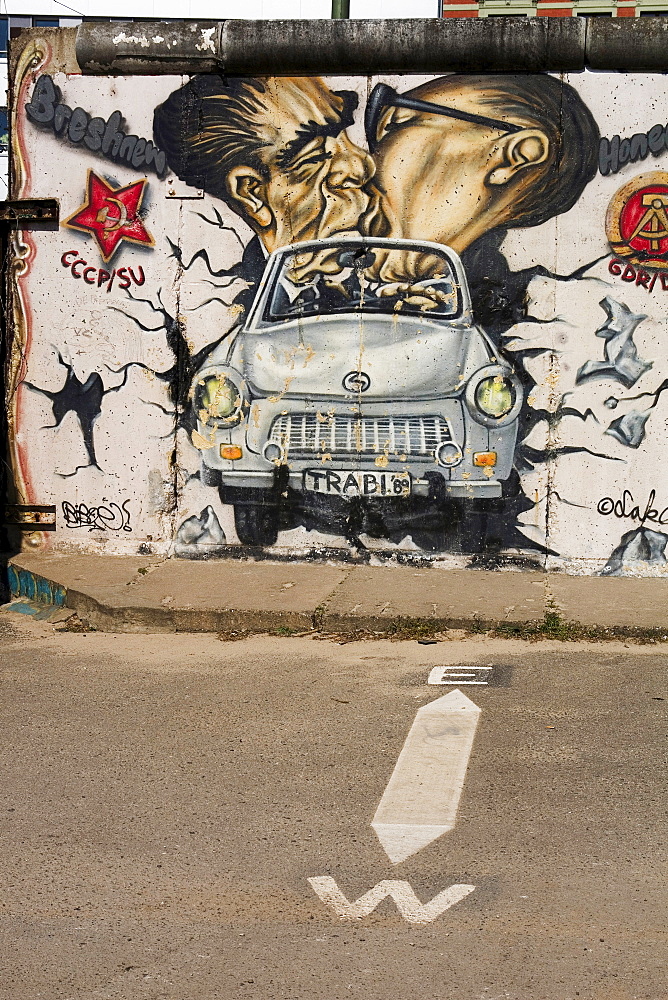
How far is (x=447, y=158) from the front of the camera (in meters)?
8.24

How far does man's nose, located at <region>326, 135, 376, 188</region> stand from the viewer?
8328 mm

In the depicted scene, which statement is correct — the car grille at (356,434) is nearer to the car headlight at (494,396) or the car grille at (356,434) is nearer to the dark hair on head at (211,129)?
the car headlight at (494,396)

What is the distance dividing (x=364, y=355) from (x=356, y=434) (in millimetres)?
554

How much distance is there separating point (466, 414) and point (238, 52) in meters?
2.93

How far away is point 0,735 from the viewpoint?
5633mm

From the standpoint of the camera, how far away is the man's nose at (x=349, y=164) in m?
8.33

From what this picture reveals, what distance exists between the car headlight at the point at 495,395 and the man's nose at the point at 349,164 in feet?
5.36

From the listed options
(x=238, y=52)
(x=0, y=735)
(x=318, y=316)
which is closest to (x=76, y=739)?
(x=0, y=735)

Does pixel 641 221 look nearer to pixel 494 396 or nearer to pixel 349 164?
pixel 494 396

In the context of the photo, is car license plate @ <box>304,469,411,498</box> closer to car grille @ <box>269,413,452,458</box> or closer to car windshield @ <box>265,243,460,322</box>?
car grille @ <box>269,413,452,458</box>

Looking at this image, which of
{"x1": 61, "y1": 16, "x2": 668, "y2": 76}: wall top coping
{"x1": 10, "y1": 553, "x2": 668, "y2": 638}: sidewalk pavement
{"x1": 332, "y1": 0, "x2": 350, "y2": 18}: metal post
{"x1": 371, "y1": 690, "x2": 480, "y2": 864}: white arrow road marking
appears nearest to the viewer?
{"x1": 371, "y1": 690, "x2": 480, "y2": 864}: white arrow road marking
